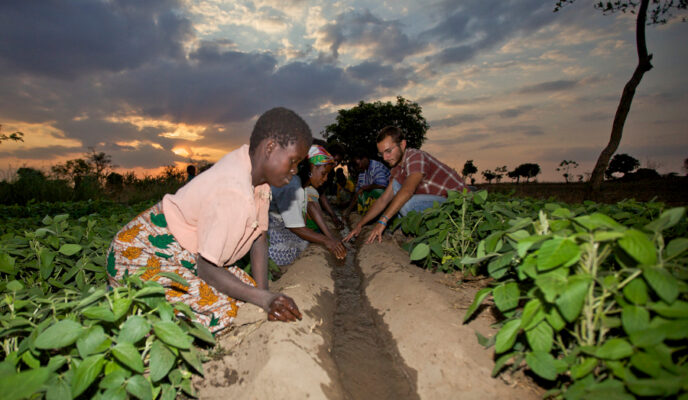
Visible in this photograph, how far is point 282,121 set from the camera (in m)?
2.12

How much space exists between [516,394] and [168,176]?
1883 cm

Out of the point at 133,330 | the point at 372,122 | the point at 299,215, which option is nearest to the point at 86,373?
the point at 133,330

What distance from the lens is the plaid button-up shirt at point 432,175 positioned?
4520 mm

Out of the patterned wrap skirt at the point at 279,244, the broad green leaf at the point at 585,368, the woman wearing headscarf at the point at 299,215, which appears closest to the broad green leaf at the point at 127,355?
the broad green leaf at the point at 585,368

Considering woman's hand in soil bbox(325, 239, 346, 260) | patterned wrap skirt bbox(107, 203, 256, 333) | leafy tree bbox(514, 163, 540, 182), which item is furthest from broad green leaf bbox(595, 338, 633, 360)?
leafy tree bbox(514, 163, 540, 182)

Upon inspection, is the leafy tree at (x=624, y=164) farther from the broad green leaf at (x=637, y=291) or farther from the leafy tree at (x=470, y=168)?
the broad green leaf at (x=637, y=291)

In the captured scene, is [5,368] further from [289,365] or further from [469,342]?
[469,342]

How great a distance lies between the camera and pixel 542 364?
4.09ft

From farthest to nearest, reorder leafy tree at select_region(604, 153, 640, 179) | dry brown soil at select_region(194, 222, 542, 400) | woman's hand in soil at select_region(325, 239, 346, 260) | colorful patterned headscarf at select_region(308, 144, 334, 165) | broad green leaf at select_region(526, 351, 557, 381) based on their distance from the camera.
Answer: leafy tree at select_region(604, 153, 640, 179) → colorful patterned headscarf at select_region(308, 144, 334, 165) → woman's hand in soil at select_region(325, 239, 346, 260) → dry brown soil at select_region(194, 222, 542, 400) → broad green leaf at select_region(526, 351, 557, 381)

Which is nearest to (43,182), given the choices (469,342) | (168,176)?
(168,176)

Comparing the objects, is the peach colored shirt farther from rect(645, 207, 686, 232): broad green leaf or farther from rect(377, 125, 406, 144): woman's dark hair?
rect(377, 125, 406, 144): woman's dark hair

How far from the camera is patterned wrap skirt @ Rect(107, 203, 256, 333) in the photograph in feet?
7.13

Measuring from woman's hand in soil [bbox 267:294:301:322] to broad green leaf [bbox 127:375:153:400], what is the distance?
30.5 inches

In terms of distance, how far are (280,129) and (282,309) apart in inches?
43.3
